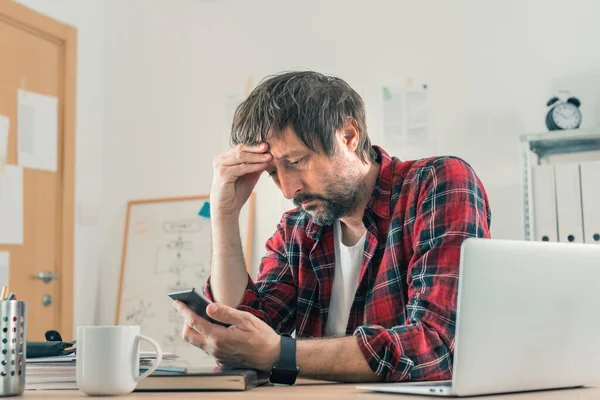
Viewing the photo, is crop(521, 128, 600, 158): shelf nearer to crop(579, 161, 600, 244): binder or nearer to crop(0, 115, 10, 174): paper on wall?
crop(579, 161, 600, 244): binder

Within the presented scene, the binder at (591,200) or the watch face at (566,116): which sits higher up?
the watch face at (566,116)

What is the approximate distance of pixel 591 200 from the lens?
2662 mm

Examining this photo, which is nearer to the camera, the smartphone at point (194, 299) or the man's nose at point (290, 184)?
the smartphone at point (194, 299)

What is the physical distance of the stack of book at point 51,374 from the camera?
1.28 m

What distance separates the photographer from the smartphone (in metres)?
1.32

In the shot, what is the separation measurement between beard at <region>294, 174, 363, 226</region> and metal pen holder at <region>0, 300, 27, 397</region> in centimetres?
77

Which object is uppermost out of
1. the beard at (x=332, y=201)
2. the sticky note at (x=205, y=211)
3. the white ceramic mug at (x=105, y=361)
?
the sticky note at (x=205, y=211)

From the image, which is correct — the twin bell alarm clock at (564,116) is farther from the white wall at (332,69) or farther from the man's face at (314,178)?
the man's face at (314,178)

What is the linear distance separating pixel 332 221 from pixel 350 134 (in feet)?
0.70

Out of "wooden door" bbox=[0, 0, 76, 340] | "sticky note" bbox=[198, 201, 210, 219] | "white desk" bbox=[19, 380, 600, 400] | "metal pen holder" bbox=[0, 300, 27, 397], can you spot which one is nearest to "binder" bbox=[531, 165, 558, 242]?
"sticky note" bbox=[198, 201, 210, 219]

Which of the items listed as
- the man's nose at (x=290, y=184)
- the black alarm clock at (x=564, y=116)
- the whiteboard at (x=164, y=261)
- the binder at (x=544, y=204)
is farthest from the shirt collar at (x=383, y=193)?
the whiteboard at (x=164, y=261)

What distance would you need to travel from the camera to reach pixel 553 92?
3.01 m

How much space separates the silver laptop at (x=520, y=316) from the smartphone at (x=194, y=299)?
0.37 meters

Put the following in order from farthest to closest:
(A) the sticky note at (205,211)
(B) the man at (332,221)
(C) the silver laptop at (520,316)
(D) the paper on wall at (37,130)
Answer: (A) the sticky note at (205,211) < (D) the paper on wall at (37,130) < (B) the man at (332,221) < (C) the silver laptop at (520,316)
